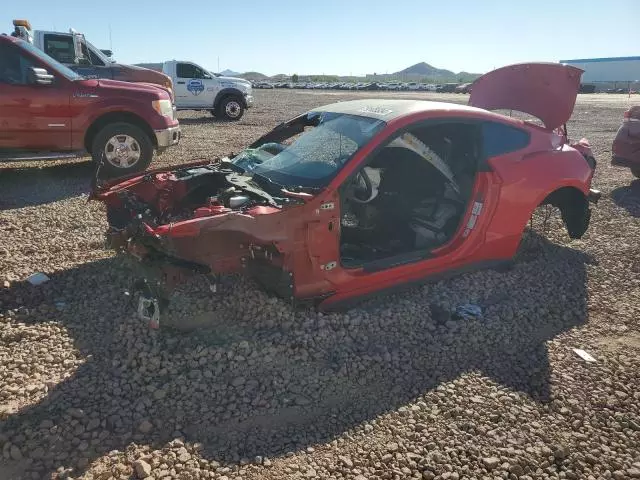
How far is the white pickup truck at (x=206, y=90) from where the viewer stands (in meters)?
16.5

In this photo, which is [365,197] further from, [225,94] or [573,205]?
[225,94]

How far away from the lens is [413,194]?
497cm

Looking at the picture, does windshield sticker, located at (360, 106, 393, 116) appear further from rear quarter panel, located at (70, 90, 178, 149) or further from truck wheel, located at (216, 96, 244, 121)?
truck wheel, located at (216, 96, 244, 121)

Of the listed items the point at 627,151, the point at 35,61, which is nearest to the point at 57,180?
the point at 35,61

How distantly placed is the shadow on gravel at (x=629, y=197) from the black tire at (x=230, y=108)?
11.9 meters

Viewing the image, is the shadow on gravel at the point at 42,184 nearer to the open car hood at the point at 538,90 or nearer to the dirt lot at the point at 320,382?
the dirt lot at the point at 320,382

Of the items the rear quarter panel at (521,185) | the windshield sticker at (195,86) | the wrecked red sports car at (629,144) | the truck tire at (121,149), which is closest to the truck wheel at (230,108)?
the windshield sticker at (195,86)

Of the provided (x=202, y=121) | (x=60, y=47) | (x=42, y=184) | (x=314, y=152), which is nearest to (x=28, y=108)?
(x=42, y=184)

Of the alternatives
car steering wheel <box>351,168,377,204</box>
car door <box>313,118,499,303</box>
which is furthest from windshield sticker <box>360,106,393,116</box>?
car steering wheel <box>351,168,377,204</box>

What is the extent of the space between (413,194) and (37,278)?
3.43 m

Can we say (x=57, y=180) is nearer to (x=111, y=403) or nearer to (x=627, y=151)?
(x=111, y=403)

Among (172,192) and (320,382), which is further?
(172,192)

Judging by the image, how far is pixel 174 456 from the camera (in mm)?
2541

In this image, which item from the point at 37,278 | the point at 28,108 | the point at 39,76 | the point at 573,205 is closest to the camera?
the point at 37,278
